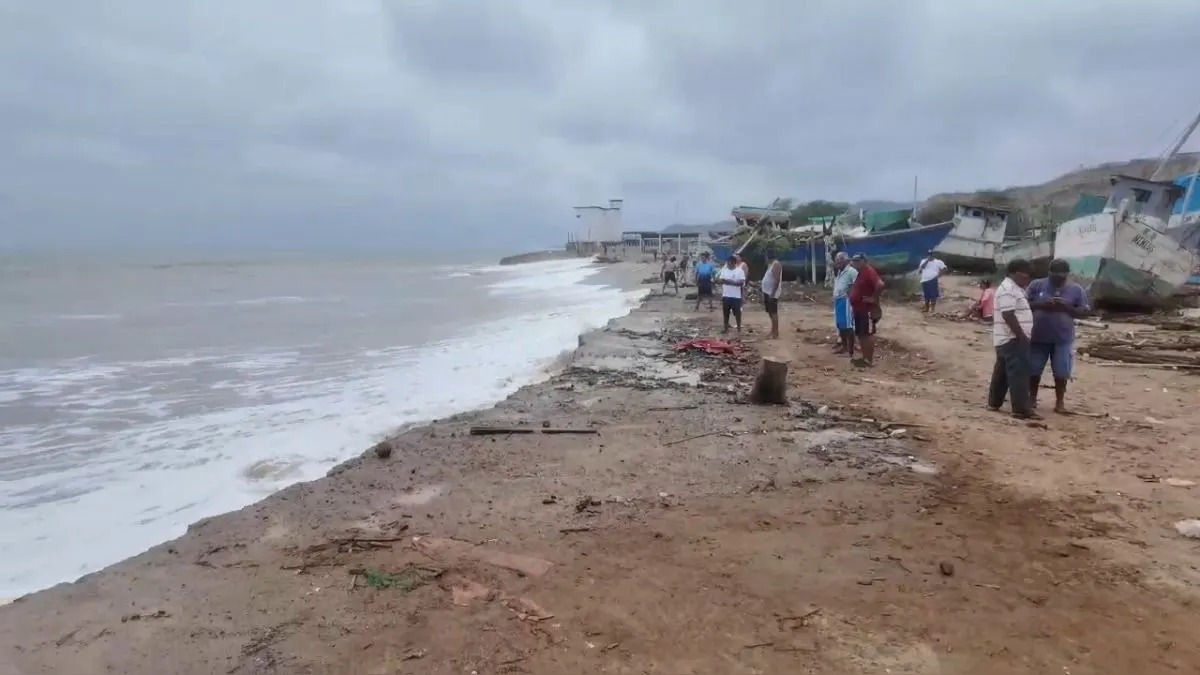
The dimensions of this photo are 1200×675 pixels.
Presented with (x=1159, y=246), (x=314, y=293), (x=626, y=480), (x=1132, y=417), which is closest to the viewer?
(x=626, y=480)

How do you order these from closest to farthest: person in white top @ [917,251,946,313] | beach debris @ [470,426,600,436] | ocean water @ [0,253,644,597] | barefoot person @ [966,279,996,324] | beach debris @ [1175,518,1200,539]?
beach debris @ [1175,518,1200,539] < ocean water @ [0,253,644,597] < beach debris @ [470,426,600,436] < barefoot person @ [966,279,996,324] < person in white top @ [917,251,946,313]

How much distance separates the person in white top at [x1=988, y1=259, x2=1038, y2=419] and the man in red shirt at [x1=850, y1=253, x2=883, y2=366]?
2.70 m

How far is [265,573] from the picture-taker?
14.5ft

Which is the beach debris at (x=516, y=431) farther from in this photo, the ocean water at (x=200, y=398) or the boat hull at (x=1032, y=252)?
the boat hull at (x=1032, y=252)

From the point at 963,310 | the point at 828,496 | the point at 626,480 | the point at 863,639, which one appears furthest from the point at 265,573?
the point at 963,310

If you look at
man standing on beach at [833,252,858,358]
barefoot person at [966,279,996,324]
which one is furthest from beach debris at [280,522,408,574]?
barefoot person at [966,279,996,324]

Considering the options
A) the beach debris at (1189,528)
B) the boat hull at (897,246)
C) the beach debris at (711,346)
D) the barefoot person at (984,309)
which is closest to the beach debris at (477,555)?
the beach debris at (1189,528)

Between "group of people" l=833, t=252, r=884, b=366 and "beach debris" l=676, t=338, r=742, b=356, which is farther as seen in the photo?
"beach debris" l=676, t=338, r=742, b=356

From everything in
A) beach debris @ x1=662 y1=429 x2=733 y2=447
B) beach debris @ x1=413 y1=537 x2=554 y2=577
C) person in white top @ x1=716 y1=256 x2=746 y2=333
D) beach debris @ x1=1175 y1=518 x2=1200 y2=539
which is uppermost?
person in white top @ x1=716 y1=256 x2=746 y2=333

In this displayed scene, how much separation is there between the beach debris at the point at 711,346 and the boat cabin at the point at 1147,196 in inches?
547

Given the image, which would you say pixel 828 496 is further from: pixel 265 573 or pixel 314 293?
pixel 314 293

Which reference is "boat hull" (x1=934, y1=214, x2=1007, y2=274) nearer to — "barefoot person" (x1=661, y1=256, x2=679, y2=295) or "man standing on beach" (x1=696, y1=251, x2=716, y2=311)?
"barefoot person" (x1=661, y1=256, x2=679, y2=295)

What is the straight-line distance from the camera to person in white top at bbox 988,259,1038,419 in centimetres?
698

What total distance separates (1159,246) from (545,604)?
17.5 m
